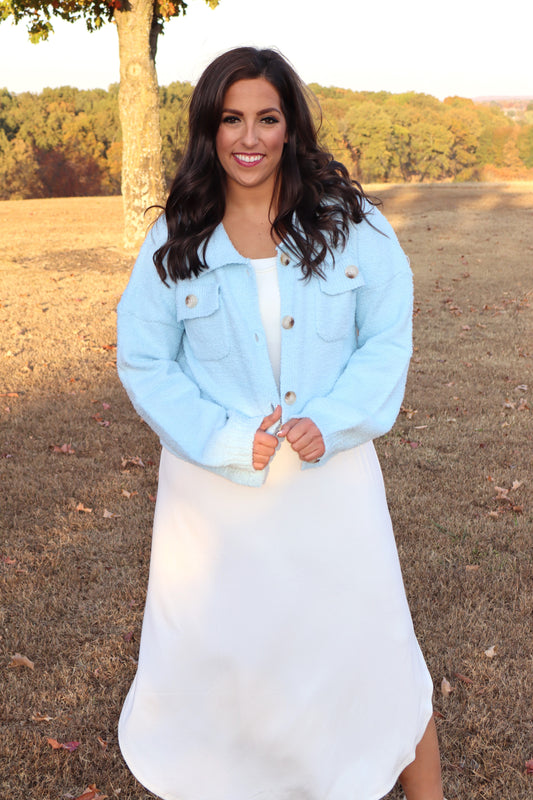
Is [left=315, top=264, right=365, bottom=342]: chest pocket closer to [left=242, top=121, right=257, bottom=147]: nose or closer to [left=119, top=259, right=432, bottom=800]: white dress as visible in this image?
[left=119, top=259, right=432, bottom=800]: white dress

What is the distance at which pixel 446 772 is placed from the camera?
117 inches

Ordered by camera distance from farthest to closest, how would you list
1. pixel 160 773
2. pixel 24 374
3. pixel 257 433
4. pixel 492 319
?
pixel 492 319 < pixel 24 374 < pixel 160 773 < pixel 257 433

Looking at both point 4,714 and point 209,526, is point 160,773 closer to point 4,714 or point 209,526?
point 209,526

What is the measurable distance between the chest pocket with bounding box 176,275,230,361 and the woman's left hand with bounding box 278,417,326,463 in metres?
0.31

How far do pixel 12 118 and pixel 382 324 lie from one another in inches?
2260

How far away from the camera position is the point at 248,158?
216 centimetres

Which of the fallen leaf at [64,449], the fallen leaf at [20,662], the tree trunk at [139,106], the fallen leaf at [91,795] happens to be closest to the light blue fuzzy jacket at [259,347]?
the fallen leaf at [91,795]

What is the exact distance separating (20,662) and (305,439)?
7.62ft

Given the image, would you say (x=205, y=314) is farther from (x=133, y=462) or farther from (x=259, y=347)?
(x=133, y=462)

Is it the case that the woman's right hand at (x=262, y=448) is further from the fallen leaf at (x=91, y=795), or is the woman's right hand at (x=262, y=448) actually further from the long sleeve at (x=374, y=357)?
the fallen leaf at (x=91, y=795)

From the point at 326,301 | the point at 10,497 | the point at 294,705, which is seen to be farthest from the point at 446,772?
the point at 10,497

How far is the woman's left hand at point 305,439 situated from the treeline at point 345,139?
101ft

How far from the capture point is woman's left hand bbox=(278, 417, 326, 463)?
80.0 inches

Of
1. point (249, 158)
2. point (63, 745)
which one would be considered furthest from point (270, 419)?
point (63, 745)
